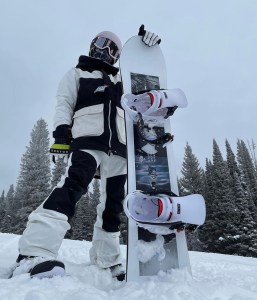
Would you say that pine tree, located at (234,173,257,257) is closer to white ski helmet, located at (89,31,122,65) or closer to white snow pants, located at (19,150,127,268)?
white snow pants, located at (19,150,127,268)

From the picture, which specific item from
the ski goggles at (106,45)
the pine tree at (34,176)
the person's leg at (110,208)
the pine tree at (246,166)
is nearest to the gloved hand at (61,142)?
the person's leg at (110,208)

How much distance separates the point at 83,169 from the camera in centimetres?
252

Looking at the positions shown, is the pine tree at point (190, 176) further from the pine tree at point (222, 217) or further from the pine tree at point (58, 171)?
the pine tree at point (58, 171)

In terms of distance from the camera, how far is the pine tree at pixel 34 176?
75.6 feet

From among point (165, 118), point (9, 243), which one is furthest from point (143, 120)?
point (9, 243)

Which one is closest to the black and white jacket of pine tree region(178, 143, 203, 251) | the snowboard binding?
the snowboard binding

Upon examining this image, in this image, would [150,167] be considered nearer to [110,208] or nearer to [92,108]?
[110,208]

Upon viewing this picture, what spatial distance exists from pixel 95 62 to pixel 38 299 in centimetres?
247

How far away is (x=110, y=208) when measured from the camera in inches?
115

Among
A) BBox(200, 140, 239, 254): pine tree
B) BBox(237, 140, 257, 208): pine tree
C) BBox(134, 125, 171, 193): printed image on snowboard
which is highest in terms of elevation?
BBox(237, 140, 257, 208): pine tree

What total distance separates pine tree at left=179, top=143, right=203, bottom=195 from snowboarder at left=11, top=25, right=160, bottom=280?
1142 inches

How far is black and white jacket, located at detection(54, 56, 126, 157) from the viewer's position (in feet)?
8.86

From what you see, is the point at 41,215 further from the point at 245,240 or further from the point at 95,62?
the point at 245,240

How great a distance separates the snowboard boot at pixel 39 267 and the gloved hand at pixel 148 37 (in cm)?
279
